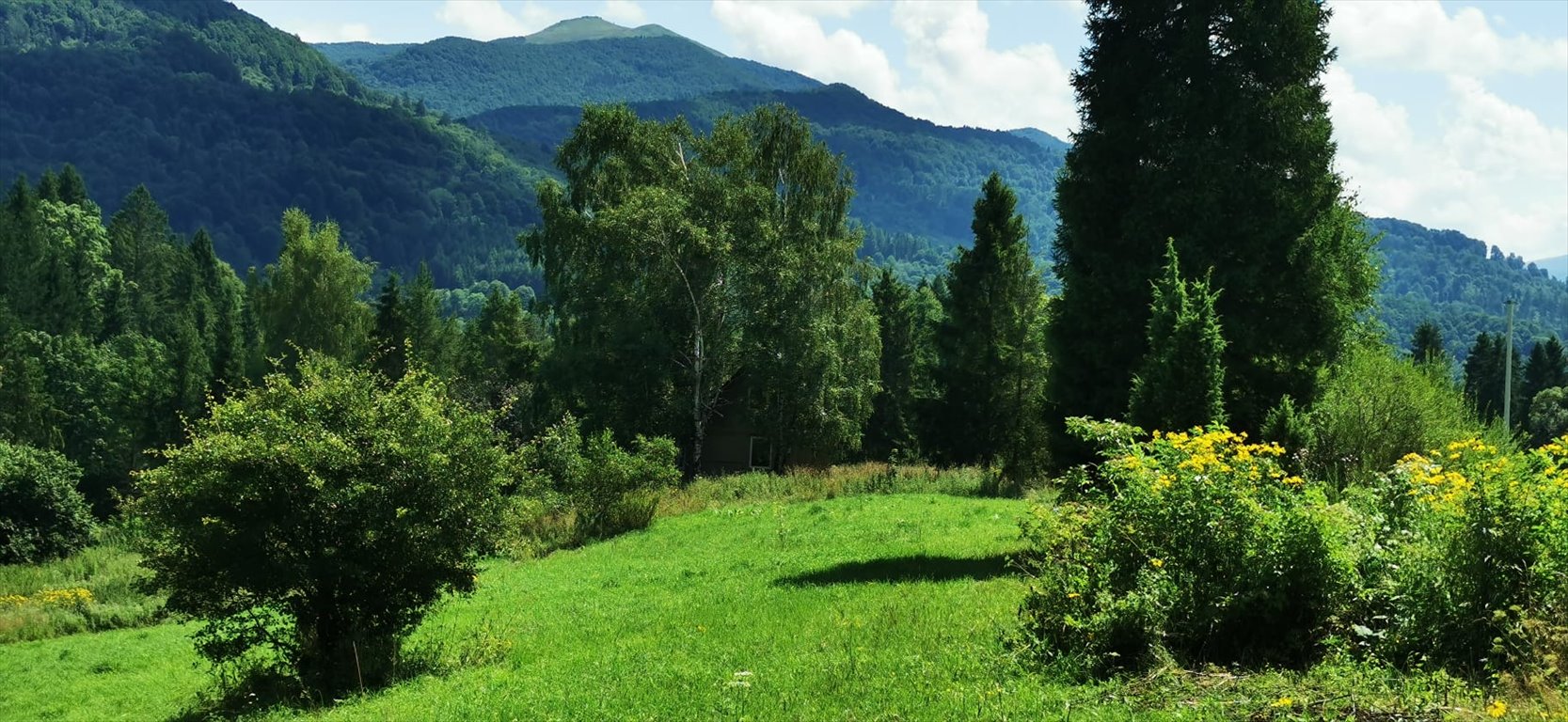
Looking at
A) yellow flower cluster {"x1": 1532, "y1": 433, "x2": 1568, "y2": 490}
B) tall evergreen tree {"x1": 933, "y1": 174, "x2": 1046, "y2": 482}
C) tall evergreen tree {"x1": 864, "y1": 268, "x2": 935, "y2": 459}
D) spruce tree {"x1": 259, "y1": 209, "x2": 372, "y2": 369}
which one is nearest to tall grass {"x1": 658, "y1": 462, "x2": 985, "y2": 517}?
tall evergreen tree {"x1": 933, "y1": 174, "x2": 1046, "y2": 482}

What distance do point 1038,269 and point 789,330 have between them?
11.5 m

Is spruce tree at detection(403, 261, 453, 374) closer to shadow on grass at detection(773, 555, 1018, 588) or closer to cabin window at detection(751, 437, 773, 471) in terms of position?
cabin window at detection(751, 437, 773, 471)

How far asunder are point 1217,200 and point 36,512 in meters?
38.1

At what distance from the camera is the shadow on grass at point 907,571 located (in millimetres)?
13594

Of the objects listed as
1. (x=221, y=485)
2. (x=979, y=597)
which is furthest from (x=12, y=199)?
(x=979, y=597)

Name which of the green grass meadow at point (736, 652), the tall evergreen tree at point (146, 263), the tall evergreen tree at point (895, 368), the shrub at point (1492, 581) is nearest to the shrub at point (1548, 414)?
the tall evergreen tree at point (895, 368)

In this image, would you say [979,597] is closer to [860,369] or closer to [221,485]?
[221,485]

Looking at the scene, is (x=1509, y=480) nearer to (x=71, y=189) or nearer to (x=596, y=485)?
(x=596, y=485)

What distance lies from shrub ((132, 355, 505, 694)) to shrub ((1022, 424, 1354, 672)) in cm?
670

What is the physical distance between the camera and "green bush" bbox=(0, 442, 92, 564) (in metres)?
34.8

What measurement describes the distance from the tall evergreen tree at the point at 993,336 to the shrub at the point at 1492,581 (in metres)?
34.3

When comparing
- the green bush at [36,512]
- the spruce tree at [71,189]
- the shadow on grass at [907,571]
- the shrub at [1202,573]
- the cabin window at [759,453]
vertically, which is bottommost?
the green bush at [36,512]

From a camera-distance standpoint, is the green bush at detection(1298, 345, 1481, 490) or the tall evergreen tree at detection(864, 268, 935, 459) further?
the tall evergreen tree at detection(864, 268, 935, 459)

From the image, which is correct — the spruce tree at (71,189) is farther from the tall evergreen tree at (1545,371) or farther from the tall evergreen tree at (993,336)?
the tall evergreen tree at (1545,371)
